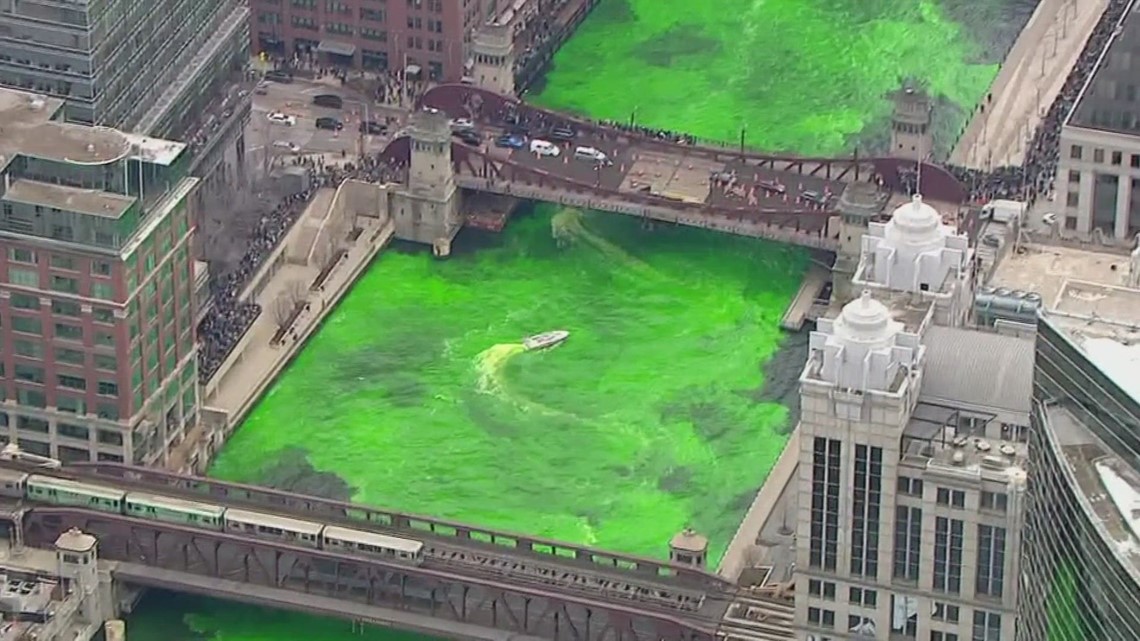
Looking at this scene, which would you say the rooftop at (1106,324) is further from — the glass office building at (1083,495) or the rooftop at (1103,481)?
the rooftop at (1103,481)

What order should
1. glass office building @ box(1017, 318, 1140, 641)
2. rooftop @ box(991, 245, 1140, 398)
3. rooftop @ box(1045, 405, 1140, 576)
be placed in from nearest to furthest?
rooftop @ box(1045, 405, 1140, 576)
glass office building @ box(1017, 318, 1140, 641)
rooftop @ box(991, 245, 1140, 398)

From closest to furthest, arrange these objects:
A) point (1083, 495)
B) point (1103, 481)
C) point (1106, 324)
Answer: point (1083, 495) → point (1103, 481) → point (1106, 324)

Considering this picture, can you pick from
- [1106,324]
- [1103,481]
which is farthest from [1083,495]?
[1106,324]

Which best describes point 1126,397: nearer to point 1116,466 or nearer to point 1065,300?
point 1116,466

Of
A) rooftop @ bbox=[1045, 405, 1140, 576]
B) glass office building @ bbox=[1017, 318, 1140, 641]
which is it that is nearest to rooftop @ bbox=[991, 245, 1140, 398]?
glass office building @ bbox=[1017, 318, 1140, 641]

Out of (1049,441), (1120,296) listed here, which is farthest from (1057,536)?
(1120,296)

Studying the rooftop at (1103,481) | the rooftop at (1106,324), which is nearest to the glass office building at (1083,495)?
the rooftop at (1103,481)

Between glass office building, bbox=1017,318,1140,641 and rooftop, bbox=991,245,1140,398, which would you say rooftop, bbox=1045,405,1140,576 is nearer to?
glass office building, bbox=1017,318,1140,641

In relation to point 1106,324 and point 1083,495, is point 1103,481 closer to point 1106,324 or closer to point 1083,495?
point 1083,495

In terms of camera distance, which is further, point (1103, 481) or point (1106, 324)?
point (1106, 324)
